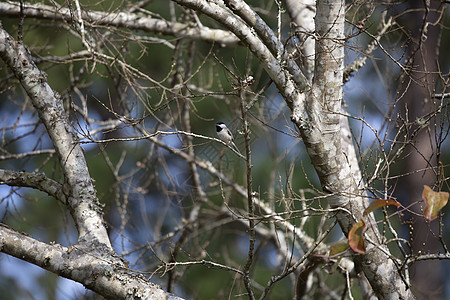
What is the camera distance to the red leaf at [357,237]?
1.88 metres

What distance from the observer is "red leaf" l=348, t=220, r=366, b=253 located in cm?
188

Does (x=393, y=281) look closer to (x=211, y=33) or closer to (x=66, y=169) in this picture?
(x=66, y=169)

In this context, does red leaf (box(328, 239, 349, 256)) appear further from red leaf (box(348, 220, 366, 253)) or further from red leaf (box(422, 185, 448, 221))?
red leaf (box(422, 185, 448, 221))

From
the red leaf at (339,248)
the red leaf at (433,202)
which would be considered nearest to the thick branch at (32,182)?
the red leaf at (339,248)

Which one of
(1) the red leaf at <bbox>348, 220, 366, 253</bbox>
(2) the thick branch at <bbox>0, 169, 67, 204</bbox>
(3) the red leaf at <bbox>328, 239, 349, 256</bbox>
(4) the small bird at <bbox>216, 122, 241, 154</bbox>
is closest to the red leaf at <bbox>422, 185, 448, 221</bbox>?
(1) the red leaf at <bbox>348, 220, 366, 253</bbox>

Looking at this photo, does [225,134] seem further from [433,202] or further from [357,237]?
[433,202]

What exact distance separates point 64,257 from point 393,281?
1.57m

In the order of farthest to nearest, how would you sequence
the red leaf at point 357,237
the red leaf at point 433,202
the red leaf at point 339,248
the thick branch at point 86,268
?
the thick branch at point 86,268, the red leaf at point 339,248, the red leaf at point 357,237, the red leaf at point 433,202

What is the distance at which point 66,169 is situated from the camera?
8.47 feet

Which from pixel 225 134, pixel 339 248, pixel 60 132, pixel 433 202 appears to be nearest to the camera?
pixel 433 202

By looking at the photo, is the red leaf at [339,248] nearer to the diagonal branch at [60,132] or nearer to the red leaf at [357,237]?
the red leaf at [357,237]

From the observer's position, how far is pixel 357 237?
189 cm

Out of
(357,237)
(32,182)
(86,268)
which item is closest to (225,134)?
(32,182)

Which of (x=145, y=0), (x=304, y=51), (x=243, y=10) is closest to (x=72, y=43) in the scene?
(x=145, y=0)
